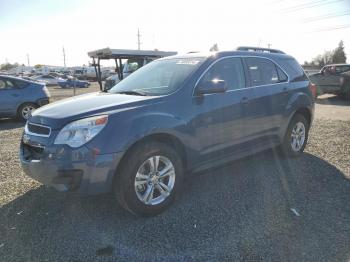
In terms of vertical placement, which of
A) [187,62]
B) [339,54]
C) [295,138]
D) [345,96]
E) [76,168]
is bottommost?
[345,96]

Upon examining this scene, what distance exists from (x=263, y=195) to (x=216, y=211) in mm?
765

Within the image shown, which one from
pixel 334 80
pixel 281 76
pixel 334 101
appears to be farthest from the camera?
pixel 334 80

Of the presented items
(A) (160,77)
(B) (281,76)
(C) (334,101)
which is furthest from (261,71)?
(C) (334,101)

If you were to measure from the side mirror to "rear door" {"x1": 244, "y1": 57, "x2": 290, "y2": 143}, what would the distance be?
0.80 m

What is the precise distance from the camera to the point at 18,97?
10141mm

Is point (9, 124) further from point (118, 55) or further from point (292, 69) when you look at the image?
point (292, 69)

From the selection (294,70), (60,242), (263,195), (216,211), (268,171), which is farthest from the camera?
(294,70)

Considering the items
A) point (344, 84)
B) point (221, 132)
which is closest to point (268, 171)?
point (221, 132)

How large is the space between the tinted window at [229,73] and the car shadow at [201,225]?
135cm

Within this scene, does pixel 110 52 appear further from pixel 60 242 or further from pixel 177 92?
pixel 60 242

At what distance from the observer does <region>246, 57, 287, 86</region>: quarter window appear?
4926mm

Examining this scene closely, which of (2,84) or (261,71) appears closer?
(261,71)

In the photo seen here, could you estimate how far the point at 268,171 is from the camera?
5195mm

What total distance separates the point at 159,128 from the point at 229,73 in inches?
59.9
